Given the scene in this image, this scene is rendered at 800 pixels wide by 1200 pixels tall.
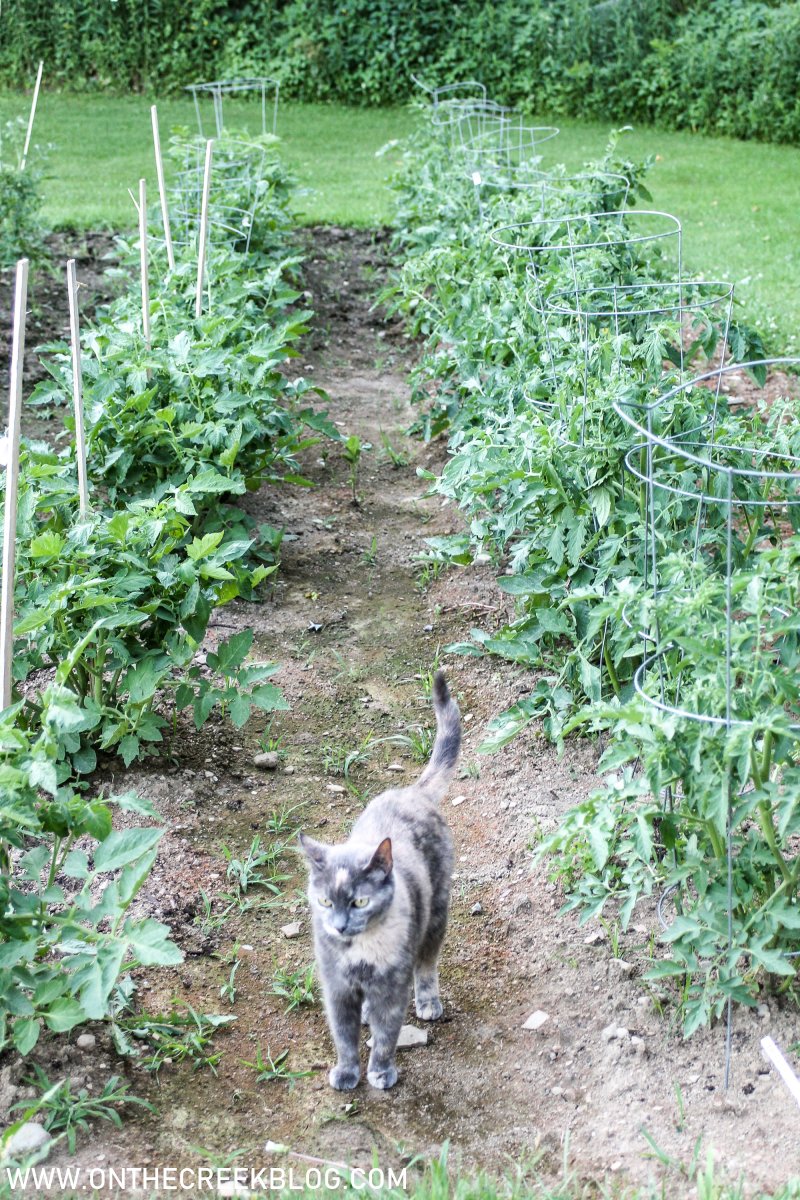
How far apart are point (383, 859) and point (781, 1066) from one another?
3.20 feet

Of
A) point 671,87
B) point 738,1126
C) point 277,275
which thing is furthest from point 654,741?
point 671,87

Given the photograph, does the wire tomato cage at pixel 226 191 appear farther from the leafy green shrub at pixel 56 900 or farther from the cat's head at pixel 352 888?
the cat's head at pixel 352 888

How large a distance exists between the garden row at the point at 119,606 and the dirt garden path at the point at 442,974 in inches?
9.1

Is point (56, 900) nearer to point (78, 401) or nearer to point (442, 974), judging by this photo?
point (442, 974)

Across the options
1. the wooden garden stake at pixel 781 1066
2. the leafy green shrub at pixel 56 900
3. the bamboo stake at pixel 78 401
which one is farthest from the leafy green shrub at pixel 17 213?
the wooden garden stake at pixel 781 1066

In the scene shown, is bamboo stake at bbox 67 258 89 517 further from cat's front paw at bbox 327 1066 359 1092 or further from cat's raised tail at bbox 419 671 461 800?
cat's front paw at bbox 327 1066 359 1092

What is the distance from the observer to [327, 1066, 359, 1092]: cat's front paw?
2.88 m

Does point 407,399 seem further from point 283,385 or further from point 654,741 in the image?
point 654,741

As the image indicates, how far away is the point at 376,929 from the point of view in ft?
9.30

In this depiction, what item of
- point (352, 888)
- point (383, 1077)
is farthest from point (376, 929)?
point (383, 1077)

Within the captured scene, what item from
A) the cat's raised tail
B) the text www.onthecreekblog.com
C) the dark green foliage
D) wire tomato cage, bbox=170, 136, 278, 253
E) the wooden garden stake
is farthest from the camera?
the dark green foliage

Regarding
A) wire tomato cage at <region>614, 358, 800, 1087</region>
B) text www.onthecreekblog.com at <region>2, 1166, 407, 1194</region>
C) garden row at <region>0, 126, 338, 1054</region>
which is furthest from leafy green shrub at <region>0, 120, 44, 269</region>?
text www.onthecreekblog.com at <region>2, 1166, 407, 1194</region>

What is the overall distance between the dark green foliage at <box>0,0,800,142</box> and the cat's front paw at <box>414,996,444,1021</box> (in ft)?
43.3

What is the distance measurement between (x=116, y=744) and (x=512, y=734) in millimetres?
1341
